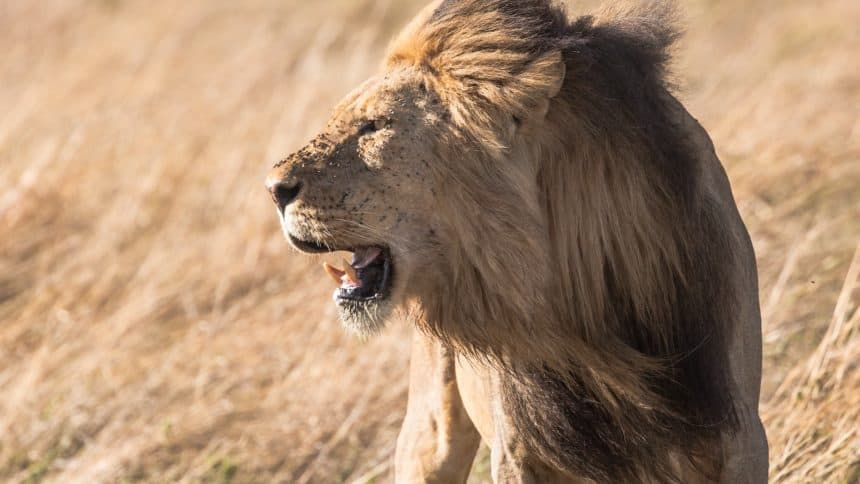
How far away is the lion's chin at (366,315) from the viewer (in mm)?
3262

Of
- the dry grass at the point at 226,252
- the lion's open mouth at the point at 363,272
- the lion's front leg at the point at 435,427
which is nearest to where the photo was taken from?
the lion's open mouth at the point at 363,272

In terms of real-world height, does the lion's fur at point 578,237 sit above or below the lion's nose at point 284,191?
below

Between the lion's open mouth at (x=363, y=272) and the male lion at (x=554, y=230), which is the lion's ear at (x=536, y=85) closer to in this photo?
the male lion at (x=554, y=230)

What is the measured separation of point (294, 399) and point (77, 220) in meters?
2.30

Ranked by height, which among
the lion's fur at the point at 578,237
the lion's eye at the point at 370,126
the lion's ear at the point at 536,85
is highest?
the lion's eye at the point at 370,126

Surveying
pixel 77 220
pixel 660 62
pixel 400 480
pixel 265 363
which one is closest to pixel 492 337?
pixel 660 62

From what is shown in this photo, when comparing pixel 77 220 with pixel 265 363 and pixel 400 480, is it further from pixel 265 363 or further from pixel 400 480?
pixel 400 480

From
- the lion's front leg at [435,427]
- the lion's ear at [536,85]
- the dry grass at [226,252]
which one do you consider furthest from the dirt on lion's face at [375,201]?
the dry grass at [226,252]

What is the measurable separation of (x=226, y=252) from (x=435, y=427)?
3147 millimetres

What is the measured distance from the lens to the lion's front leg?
4.09 metres

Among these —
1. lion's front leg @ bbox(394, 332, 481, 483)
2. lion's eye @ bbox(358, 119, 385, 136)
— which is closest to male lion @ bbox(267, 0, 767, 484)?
lion's eye @ bbox(358, 119, 385, 136)

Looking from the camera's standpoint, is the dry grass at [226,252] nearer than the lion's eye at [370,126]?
No

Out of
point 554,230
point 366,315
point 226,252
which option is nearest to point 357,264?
point 366,315

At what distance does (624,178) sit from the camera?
3268 millimetres
